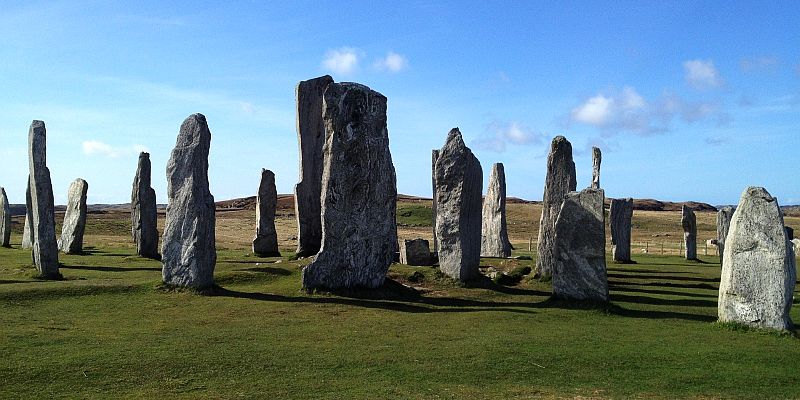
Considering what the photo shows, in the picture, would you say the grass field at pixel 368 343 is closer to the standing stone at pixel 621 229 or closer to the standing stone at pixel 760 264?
the standing stone at pixel 760 264

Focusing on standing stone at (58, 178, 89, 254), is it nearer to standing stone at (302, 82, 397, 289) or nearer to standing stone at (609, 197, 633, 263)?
standing stone at (302, 82, 397, 289)

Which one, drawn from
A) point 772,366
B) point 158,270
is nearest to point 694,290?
point 772,366

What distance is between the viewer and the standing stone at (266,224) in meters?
27.8

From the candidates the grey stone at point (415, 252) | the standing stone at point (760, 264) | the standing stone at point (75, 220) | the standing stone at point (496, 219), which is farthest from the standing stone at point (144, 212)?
the standing stone at point (760, 264)

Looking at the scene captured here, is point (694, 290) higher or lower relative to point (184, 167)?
lower

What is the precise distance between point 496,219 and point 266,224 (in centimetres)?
906

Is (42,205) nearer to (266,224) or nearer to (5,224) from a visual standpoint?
(266,224)

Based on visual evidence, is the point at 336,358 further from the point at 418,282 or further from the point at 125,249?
the point at 125,249

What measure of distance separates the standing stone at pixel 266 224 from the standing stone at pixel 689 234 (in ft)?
58.7

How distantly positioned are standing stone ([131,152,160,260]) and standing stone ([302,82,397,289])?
10682 mm

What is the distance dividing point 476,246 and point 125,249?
16.8 metres

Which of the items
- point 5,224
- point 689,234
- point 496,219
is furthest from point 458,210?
point 5,224

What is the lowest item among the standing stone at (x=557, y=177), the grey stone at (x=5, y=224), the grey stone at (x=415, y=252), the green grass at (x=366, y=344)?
the green grass at (x=366, y=344)

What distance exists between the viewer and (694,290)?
20.9 m
